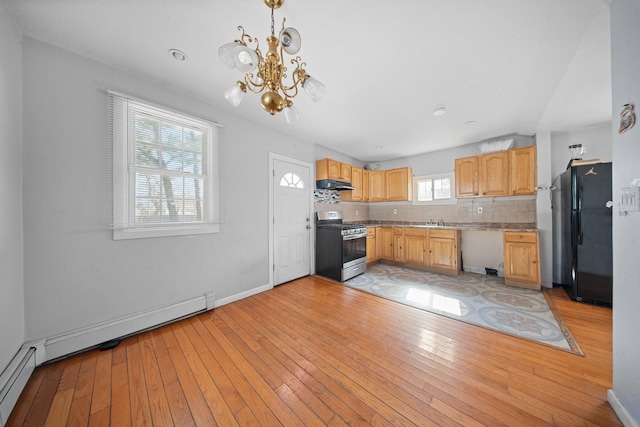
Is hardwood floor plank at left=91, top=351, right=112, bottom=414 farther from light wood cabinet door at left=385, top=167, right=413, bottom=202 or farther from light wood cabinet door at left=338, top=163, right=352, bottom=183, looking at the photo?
light wood cabinet door at left=385, top=167, right=413, bottom=202

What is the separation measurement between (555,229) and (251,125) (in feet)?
16.3

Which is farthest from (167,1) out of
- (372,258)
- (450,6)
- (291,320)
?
(372,258)

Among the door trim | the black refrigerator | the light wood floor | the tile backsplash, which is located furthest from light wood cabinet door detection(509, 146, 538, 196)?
the door trim

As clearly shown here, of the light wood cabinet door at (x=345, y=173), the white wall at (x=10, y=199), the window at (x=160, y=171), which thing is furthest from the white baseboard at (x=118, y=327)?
the light wood cabinet door at (x=345, y=173)

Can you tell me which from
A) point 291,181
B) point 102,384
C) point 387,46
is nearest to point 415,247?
point 291,181

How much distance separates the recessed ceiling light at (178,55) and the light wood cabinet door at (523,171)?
4.55 meters

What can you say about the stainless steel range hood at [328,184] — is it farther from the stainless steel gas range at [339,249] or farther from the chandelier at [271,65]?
the chandelier at [271,65]

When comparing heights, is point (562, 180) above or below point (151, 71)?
below

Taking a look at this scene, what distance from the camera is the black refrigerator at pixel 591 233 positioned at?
235cm

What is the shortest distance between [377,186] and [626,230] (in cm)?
383

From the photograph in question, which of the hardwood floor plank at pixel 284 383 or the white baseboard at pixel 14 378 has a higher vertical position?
the white baseboard at pixel 14 378

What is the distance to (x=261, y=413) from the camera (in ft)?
3.89

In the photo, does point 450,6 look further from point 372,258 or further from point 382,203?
point 382,203

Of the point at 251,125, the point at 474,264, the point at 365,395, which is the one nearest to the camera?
the point at 365,395
